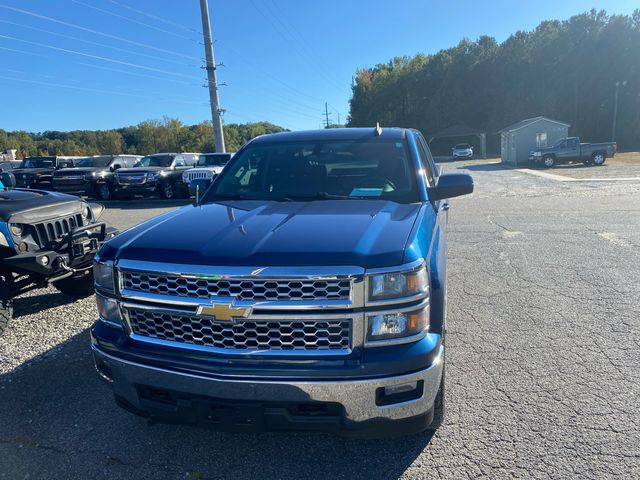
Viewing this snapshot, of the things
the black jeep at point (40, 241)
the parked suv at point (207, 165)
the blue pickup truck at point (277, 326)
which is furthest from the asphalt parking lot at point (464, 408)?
the parked suv at point (207, 165)

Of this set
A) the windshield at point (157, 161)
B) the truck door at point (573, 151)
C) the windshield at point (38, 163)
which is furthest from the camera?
the truck door at point (573, 151)

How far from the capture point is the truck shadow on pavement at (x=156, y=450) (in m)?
2.42

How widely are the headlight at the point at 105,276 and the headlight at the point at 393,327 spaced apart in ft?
4.50

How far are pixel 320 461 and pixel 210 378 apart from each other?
0.90 meters

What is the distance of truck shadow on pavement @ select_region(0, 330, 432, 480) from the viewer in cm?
242

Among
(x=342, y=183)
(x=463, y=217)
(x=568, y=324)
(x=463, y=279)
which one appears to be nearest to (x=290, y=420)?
(x=342, y=183)

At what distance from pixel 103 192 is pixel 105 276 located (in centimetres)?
1652

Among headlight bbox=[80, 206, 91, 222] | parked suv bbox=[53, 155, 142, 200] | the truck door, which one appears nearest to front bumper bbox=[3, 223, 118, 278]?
headlight bbox=[80, 206, 91, 222]

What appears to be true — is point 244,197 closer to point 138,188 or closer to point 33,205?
point 33,205

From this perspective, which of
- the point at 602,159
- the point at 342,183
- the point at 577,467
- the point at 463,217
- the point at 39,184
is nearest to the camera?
the point at 577,467

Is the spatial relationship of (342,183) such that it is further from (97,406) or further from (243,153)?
(97,406)

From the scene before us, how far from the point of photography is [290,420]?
6.77 ft

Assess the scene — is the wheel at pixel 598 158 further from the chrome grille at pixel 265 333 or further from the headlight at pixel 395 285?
the chrome grille at pixel 265 333

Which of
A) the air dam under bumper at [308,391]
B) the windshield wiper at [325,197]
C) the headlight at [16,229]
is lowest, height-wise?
the air dam under bumper at [308,391]
